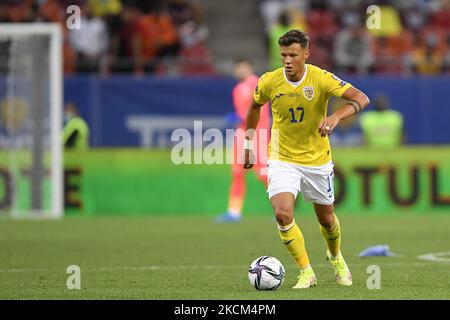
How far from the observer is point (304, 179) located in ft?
32.8

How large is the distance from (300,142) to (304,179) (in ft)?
1.06

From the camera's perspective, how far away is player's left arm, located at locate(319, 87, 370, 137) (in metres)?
9.18

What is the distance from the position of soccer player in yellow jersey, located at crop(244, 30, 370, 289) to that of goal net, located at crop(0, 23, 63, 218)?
31.4 ft

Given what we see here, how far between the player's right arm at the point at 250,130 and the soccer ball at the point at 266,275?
104 cm

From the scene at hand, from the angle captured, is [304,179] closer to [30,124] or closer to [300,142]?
[300,142]

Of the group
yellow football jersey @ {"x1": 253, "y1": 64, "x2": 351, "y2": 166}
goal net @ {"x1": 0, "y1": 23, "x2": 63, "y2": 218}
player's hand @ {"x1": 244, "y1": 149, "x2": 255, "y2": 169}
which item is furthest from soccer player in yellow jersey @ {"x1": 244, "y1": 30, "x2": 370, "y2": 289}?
goal net @ {"x1": 0, "y1": 23, "x2": 63, "y2": 218}

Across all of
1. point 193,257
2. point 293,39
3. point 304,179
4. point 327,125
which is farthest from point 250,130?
point 193,257

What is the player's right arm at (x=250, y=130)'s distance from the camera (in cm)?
1025

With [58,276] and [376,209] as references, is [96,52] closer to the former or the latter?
[376,209]

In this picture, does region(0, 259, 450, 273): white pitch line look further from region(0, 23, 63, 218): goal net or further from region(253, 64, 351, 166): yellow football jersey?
region(0, 23, 63, 218): goal net

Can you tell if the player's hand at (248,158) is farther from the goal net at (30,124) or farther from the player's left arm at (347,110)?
the goal net at (30,124)
